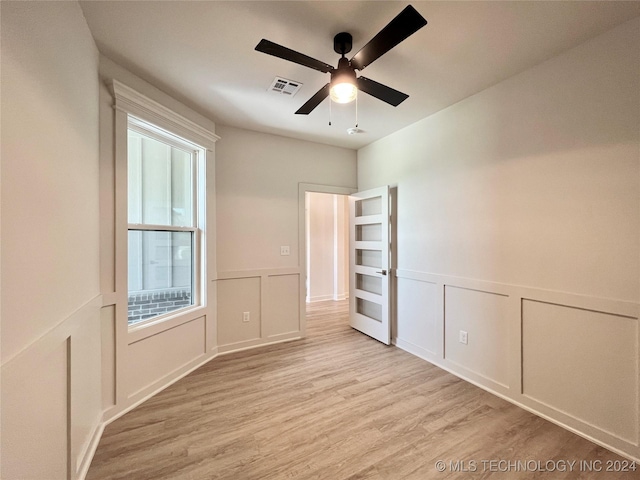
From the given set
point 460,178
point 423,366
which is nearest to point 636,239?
point 460,178

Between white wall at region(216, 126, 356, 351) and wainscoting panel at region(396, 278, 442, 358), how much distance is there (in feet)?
4.38

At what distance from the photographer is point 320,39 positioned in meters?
1.75

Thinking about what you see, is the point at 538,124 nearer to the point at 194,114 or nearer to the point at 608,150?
the point at 608,150

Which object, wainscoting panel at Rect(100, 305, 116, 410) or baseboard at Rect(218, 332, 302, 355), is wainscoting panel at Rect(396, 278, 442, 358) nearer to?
baseboard at Rect(218, 332, 302, 355)

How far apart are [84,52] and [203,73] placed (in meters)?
0.75

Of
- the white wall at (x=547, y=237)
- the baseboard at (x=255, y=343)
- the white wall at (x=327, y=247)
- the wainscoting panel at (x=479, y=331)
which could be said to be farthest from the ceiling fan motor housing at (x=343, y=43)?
the white wall at (x=327, y=247)

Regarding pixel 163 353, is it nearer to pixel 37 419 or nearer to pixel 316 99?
pixel 37 419

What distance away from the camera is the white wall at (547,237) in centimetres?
166

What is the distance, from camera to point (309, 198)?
5703mm

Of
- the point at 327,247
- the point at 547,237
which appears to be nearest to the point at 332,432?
the point at 547,237

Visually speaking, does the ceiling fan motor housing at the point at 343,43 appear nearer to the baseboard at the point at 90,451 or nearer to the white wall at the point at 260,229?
the white wall at the point at 260,229

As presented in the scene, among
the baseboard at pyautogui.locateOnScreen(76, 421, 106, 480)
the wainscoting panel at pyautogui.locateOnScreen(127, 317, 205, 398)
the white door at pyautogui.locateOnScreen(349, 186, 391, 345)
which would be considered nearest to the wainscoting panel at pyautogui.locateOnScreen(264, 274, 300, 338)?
the wainscoting panel at pyautogui.locateOnScreen(127, 317, 205, 398)

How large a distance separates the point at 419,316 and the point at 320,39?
284 cm

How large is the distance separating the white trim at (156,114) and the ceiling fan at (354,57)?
49.9 inches
